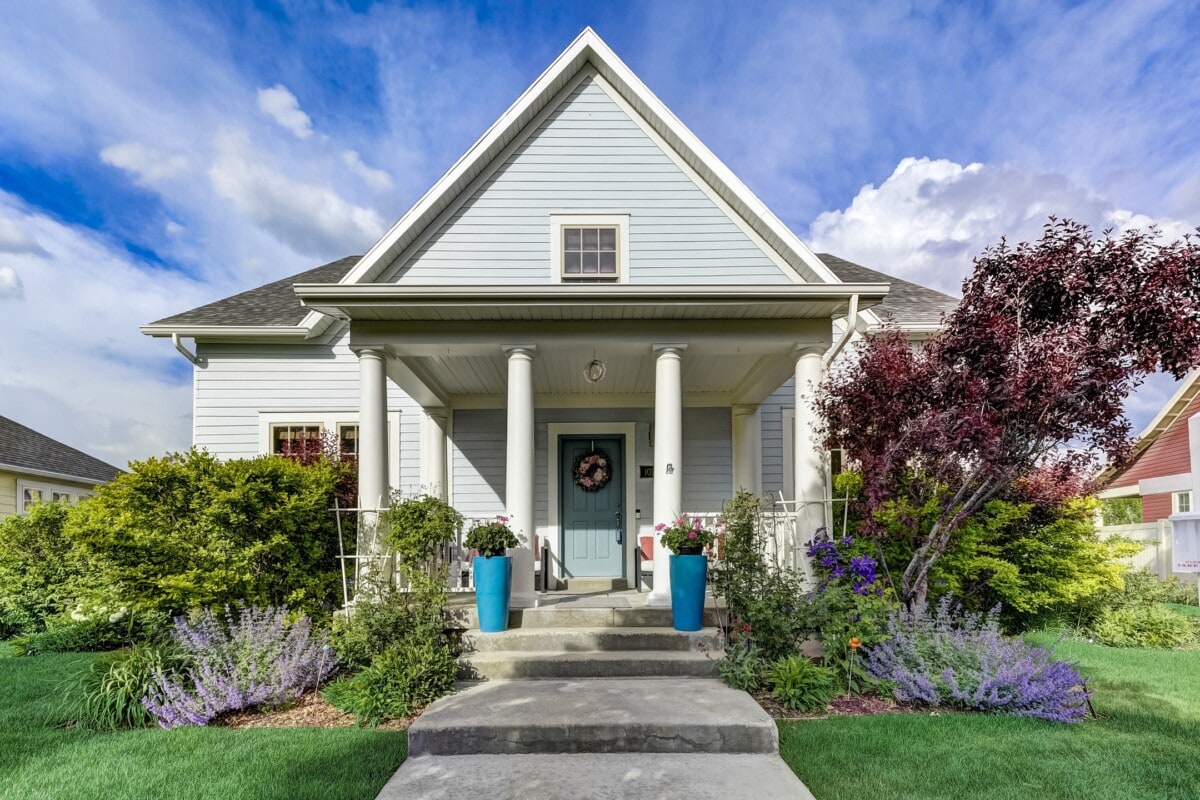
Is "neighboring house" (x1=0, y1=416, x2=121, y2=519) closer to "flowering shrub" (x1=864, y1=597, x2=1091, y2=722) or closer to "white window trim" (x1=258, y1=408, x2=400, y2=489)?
"white window trim" (x1=258, y1=408, x2=400, y2=489)

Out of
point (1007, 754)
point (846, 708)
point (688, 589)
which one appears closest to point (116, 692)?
point (688, 589)

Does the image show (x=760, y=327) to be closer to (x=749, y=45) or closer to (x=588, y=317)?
(x=588, y=317)

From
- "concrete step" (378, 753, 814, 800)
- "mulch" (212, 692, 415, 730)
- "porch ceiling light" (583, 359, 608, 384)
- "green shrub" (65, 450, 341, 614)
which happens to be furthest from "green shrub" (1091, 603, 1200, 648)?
"green shrub" (65, 450, 341, 614)

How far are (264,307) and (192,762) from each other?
7282mm

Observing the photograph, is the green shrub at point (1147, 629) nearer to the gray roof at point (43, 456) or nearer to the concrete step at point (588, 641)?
the concrete step at point (588, 641)

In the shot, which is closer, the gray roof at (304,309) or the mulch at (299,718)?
the mulch at (299,718)

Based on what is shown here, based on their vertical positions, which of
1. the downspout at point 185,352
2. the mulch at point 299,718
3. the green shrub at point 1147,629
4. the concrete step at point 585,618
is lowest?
the green shrub at point 1147,629

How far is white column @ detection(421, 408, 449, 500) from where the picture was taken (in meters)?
8.55

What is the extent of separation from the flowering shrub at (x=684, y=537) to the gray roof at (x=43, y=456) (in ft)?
46.2

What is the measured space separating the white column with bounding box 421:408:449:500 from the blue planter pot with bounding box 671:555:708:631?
163 inches

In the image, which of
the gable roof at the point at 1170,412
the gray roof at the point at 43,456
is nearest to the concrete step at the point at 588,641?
the gable roof at the point at 1170,412

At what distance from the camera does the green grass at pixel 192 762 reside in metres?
3.27

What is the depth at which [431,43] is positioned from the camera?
332 inches

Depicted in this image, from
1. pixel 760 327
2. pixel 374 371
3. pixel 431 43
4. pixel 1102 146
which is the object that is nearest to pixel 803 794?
Result: pixel 760 327
